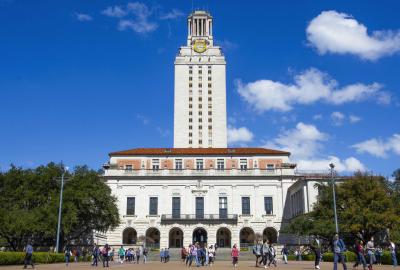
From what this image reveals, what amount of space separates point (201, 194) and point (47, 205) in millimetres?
27089

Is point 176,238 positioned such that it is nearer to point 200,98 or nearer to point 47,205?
point 47,205

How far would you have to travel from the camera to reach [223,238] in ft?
234

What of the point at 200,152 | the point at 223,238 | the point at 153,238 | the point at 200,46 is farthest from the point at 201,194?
the point at 200,46

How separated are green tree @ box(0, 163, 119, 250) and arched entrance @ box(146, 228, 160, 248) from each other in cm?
1447

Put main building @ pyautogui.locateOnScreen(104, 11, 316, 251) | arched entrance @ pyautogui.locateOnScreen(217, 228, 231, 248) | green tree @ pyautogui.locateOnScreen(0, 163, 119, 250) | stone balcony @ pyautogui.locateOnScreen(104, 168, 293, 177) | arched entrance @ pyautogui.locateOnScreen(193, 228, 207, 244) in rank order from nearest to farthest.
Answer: green tree @ pyautogui.locateOnScreen(0, 163, 119, 250), main building @ pyautogui.locateOnScreen(104, 11, 316, 251), arched entrance @ pyautogui.locateOnScreen(193, 228, 207, 244), stone balcony @ pyautogui.locateOnScreen(104, 168, 293, 177), arched entrance @ pyautogui.locateOnScreen(217, 228, 231, 248)

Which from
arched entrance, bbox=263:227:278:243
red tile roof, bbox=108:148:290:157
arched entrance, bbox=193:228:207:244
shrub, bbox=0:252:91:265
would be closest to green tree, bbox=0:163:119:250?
shrub, bbox=0:252:91:265

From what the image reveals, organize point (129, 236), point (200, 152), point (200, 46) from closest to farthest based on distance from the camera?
point (129, 236) < point (200, 152) < point (200, 46)

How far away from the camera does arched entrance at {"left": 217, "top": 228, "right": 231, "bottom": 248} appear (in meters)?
70.8

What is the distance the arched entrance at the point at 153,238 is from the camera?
68475 mm

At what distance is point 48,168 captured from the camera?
168 ft

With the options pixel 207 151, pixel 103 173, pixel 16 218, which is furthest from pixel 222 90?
pixel 16 218

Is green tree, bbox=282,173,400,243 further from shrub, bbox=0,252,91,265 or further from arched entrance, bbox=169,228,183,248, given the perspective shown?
arched entrance, bbox=169,228,183,248

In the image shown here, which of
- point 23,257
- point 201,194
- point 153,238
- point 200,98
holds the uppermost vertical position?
point 200,98

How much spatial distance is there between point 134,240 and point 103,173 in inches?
456
